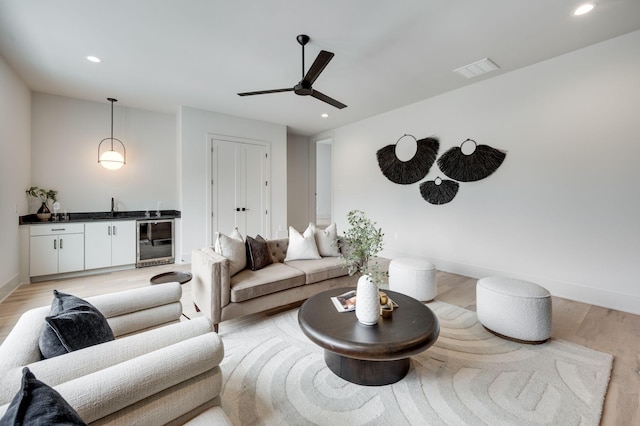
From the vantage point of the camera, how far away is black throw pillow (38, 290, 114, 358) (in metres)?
1.12

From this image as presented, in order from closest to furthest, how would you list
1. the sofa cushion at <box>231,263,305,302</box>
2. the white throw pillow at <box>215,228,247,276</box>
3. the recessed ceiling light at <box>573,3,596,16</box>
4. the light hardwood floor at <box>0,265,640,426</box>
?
the light hardwood floor at <box>0,265,640,426</box>
the recessed ceiling light at <box>573,3,596,16</box>
the sofa cushion at <box>231,263,305,302</box>
the white throw pillow at <box>215,228,247,276</box>

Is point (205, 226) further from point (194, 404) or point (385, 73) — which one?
point (194, 404)

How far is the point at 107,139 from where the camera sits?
15.4 ft

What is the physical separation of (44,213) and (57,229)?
41cm

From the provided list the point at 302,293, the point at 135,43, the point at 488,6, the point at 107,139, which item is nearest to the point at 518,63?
the point at 488,6

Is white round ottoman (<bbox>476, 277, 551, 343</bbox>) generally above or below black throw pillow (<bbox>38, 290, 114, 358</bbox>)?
below

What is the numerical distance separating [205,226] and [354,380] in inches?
165

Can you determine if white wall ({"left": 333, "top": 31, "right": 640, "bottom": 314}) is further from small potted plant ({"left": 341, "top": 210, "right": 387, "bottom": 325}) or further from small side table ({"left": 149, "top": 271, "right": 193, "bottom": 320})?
small side table ({"left": 149, "top": 271, "right": 193, "bottom": 320})

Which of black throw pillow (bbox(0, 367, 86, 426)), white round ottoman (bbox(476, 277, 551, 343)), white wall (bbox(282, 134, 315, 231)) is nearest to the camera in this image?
black throw pillow (bbox(0, 367, 86, 426))

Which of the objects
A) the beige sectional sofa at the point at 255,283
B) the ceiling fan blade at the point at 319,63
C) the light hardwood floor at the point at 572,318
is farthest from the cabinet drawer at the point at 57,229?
the ceiling fan blade at the point at 319,63

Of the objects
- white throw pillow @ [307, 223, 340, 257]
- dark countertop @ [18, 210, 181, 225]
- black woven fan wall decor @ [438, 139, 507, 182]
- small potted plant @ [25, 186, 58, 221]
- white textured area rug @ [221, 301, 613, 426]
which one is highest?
black woven fan wall decor @ [438, 139, 507, 182]

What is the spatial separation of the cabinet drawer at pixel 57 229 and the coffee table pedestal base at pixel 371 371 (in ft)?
14.8

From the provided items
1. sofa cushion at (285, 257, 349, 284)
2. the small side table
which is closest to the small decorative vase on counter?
the small side table

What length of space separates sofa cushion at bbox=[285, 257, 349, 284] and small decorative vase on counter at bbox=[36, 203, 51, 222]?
3847 mm
